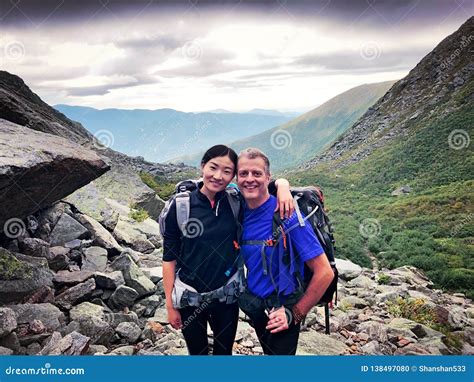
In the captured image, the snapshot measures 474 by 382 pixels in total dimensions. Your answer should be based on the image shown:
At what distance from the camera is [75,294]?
172 inches

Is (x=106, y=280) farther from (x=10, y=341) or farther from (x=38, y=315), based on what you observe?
(x=10, y=341)

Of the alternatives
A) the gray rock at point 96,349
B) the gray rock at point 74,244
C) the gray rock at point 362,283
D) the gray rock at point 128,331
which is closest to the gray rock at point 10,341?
the gray rock at point 96,349

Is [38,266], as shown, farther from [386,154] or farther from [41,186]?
[386,154]

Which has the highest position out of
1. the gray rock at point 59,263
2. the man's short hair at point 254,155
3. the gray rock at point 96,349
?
the man's short hair at point 254,155

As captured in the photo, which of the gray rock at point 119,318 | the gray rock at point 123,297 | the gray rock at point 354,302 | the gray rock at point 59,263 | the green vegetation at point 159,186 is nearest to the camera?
the gray rock at point 119,318

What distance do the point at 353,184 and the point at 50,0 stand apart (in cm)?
1075

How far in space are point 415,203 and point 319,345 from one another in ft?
31.7

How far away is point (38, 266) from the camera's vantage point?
4320mm

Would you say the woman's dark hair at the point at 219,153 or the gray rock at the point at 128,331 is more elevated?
the woman's dark hair at the point at 219,153

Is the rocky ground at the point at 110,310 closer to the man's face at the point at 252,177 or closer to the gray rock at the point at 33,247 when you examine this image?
the gray rock at the point at 33,247

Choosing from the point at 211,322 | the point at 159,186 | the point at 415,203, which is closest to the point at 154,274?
the point at 211,322

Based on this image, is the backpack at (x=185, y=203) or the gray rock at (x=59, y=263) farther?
the gray rock at (x=59, y=263)

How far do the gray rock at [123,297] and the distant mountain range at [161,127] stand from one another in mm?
1647

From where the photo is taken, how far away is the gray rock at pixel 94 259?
503cm
